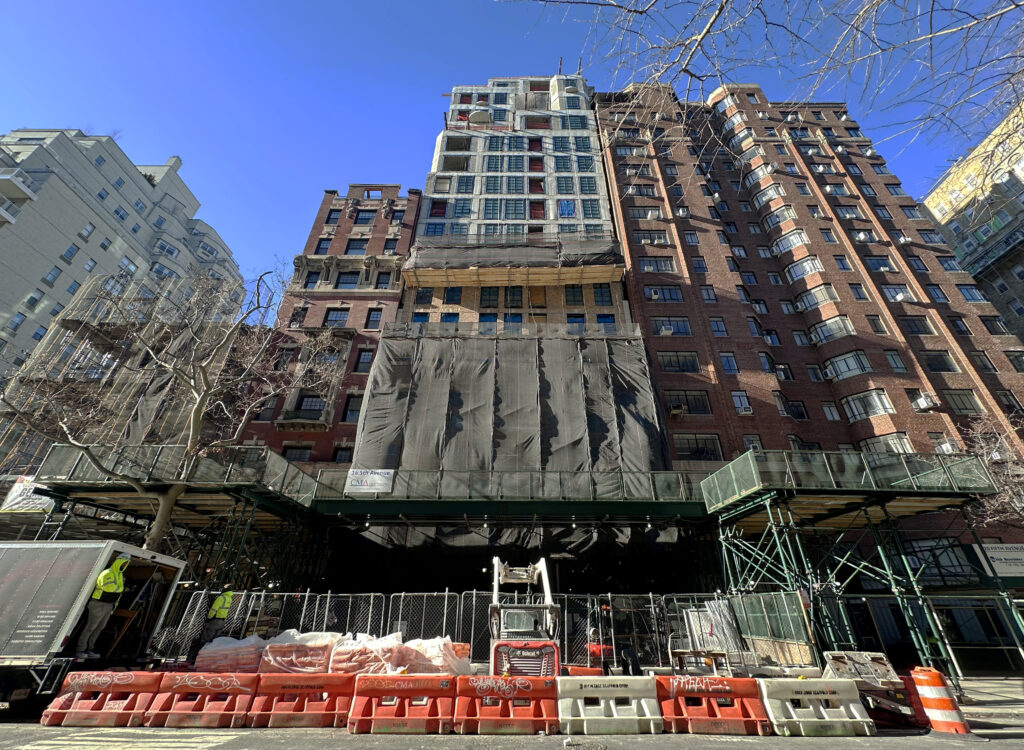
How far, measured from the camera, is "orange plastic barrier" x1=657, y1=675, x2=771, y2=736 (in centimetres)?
757

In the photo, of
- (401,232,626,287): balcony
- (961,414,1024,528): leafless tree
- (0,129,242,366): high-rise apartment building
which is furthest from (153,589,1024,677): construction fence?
(0,129,242,366): high-rise apartment building

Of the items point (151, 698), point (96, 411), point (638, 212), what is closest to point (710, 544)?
point (151, 698)

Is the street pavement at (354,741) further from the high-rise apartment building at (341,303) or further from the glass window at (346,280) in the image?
the glass window at (346,280)

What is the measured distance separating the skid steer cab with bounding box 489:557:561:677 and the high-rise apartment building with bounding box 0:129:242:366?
51.4 m

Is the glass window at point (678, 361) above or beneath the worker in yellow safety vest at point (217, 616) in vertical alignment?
above

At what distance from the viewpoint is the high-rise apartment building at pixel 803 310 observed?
29062mm

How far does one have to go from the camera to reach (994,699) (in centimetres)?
1211

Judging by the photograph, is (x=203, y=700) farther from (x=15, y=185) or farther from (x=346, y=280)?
(x=15, y=185)

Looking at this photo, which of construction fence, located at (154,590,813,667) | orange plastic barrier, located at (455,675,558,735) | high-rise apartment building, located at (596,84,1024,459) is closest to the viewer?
orange plastic barrier, located at (455,675,558,735)

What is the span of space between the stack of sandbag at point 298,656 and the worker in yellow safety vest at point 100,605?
3.28 metres

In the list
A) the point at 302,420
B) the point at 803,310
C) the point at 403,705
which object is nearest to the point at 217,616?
the point at 403,705

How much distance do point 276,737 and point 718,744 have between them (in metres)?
6.69

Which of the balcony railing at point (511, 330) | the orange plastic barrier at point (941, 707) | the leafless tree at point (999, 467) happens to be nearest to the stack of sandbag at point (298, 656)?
the orange plastic barrier at point (941, 707)

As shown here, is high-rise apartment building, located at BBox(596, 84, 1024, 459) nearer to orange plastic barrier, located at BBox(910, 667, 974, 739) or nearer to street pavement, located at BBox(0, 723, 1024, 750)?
orange plastic barrier, located at BBox(910, 667, 974, 739)
